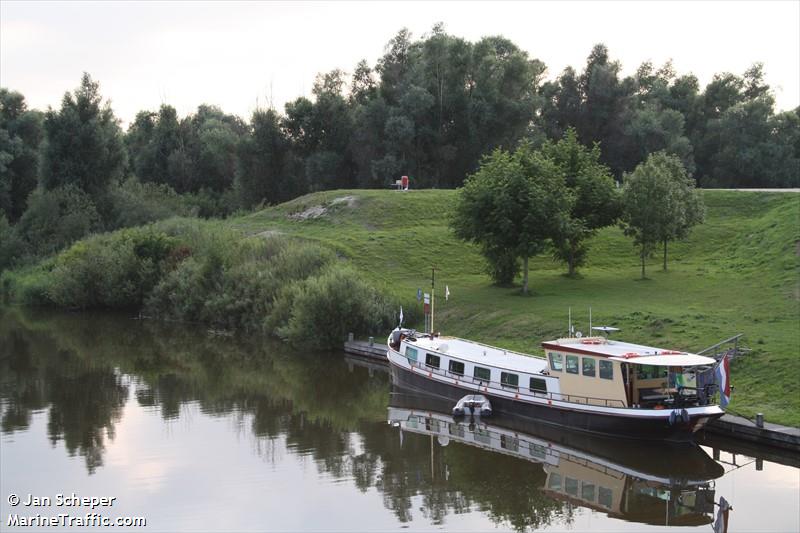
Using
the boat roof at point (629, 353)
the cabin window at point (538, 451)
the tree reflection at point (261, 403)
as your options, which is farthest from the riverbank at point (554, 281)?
the cabin window at point (538, 451)

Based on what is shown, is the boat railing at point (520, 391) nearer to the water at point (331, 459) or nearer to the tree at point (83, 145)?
the water at point (331, 459)

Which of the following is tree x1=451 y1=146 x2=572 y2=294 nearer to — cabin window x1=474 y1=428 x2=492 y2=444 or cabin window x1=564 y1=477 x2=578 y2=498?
cabin window x1=474 y1=428 x2=492 y2=444

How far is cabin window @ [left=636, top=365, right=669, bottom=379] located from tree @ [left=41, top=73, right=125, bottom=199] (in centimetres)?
6634

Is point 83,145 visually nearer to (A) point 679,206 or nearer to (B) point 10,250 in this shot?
(B) point 10,250

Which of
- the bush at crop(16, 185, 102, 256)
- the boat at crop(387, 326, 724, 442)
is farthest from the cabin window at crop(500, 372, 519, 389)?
the bush at crop(16, 185, 102, 256)

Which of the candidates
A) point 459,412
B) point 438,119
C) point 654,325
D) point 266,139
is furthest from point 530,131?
point 459,412

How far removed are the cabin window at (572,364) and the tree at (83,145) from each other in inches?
2524

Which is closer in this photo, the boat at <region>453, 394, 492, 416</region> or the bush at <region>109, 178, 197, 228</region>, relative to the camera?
the boat at <region>453, 394, 492, 416</region>

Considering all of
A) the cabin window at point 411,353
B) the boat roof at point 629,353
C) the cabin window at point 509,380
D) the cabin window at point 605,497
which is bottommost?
the cabin window at point 605,497

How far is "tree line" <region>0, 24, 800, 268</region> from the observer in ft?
Result: 270

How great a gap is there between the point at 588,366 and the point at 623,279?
22443 millimetres

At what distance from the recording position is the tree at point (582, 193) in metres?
53.5

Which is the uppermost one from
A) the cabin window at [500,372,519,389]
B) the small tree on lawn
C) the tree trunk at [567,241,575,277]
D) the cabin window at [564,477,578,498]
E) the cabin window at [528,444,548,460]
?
the small tree on lawn

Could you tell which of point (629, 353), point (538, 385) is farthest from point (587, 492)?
point (538, 385)
